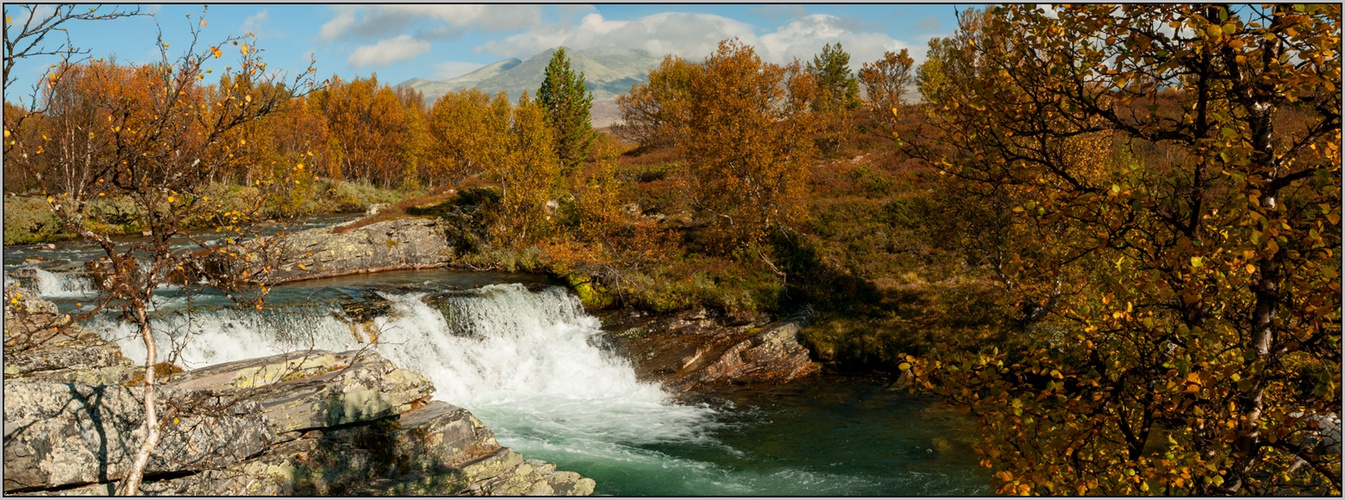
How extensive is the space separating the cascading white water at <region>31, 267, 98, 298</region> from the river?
4 centimetres

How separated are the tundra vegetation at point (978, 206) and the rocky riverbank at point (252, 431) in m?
2.03

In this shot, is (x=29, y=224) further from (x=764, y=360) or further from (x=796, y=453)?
(x=796, y=453)

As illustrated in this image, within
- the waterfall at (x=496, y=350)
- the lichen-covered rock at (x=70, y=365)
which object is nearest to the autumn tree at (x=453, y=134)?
the waterfall at (x=496, y=350)

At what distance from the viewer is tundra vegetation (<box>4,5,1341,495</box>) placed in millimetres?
4203

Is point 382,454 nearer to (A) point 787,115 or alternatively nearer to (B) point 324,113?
(A) point 787,115

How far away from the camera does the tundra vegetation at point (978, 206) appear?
4203 millimetres

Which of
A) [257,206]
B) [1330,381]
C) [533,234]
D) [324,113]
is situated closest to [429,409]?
[257,206]

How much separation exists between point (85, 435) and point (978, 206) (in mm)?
18079

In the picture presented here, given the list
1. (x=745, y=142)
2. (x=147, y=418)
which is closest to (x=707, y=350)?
(x=745, y=142)

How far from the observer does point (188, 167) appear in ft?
20.1

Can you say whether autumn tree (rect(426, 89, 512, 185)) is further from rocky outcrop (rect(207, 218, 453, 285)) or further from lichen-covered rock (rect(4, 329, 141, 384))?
lichen-covered rock (rect(4, 329, 141, 384))

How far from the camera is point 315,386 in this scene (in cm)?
999

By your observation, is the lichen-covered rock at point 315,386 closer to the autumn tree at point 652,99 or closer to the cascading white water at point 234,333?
the cascading white water at point 234,333

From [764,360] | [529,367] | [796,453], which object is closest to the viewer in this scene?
[796,453]
